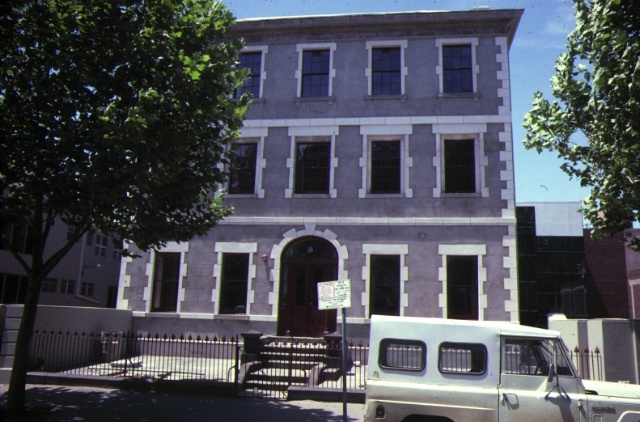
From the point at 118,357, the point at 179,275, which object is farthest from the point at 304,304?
the point at 118,357

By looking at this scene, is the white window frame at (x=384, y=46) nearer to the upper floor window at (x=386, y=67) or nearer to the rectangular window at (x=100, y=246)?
the upper floor window at (x=386, y=67)

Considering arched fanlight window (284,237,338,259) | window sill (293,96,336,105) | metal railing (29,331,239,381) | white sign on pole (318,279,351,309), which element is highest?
window sill (293,96,336,105)

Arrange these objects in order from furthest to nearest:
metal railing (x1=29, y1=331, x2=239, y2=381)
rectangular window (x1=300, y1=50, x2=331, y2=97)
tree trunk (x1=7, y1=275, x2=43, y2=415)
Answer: rectangular window (x1=300, y1=50, x2=331, y2=97) → metal railing (x1=29, y1=331, x2=239, y2=381) → tree trunk (x1=7, y1=275, x2=43, y2=415)

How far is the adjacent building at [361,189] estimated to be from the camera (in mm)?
17266

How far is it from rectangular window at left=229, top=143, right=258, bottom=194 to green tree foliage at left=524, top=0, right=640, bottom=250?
9.91 metres

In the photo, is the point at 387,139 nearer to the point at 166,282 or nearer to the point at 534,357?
the point at 166,282

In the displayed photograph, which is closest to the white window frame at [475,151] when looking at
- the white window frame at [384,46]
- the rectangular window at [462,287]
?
the white window frame at [384,46]

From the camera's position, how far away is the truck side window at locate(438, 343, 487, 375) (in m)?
7.15

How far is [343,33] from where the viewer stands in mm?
19375

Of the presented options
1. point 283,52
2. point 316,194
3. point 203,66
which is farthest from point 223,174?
point 283,52

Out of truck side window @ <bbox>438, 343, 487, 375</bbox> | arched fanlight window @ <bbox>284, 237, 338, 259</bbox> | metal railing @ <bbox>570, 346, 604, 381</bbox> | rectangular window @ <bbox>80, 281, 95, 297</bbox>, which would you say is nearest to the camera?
truck side window @ <bbox>438, 343, 487, 375</bbox>

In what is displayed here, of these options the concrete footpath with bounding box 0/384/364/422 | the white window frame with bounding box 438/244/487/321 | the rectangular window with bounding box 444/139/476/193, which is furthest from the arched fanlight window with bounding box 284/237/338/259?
the concrete footpath with bounding box 0/384/364/422

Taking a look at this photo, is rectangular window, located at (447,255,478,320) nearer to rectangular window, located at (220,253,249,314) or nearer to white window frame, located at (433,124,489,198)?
white window frame, located at (433,124,489,198)

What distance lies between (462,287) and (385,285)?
2572mm
